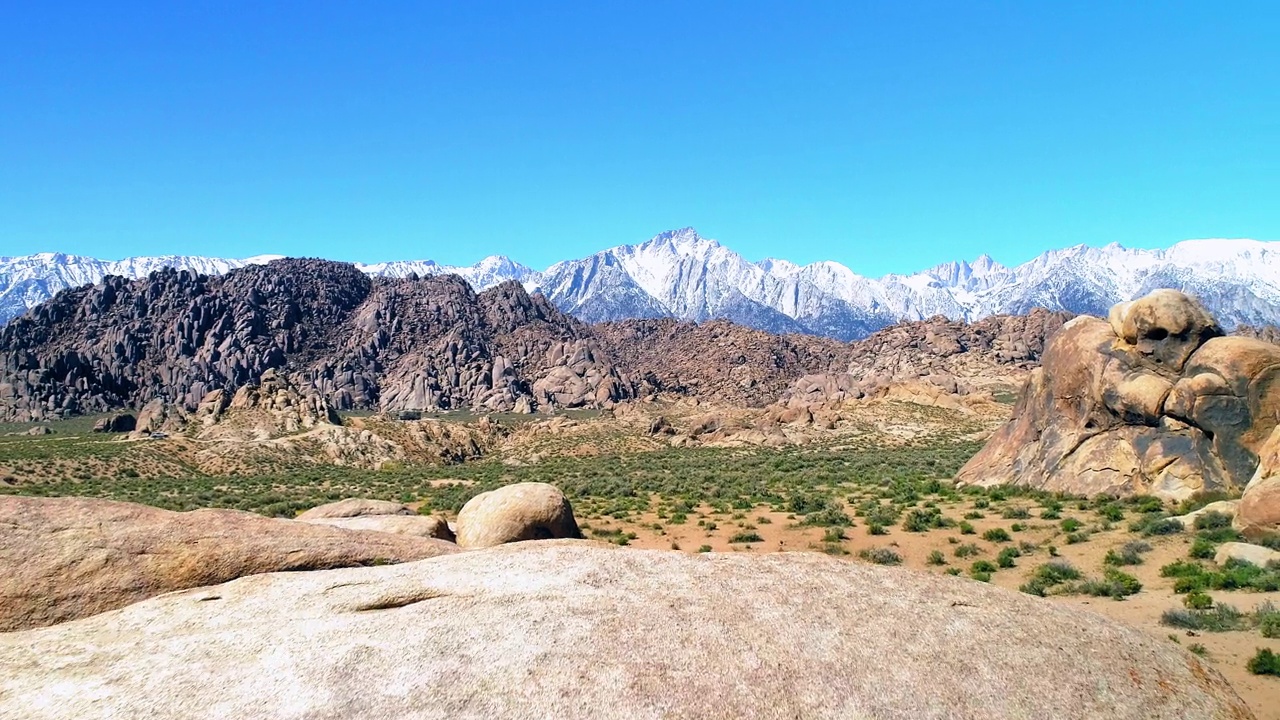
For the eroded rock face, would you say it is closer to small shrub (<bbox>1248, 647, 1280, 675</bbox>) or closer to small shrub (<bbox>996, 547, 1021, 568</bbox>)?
small shrub (<bbox>996, 547, 1021, 568</bbox>)

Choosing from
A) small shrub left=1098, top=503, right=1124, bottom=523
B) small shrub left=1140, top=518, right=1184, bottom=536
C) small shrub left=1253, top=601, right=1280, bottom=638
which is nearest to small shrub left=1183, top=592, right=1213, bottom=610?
small shrub left=1253, top=601, right=1280, bottom=638

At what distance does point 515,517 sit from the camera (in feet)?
59.7

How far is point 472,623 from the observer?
503 cm

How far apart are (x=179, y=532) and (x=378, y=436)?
64739mm

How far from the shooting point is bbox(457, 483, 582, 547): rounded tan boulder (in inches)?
703

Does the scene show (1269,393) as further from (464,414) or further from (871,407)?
(464,414)

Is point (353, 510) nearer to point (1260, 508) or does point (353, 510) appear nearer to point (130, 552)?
point (130, 552)

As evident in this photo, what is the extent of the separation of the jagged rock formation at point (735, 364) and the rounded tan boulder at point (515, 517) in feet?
375

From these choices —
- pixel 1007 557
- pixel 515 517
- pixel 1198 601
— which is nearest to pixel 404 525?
pixel 515 517

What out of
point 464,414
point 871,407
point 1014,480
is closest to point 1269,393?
point 1014,480

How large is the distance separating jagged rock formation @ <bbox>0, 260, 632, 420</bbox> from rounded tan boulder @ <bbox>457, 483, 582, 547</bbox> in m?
119

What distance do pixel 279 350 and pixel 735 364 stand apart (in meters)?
106

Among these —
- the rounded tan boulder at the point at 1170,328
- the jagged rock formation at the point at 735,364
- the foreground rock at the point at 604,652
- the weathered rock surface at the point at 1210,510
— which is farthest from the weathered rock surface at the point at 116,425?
the weathered rock surface at the point at 1210,510

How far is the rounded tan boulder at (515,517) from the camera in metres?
17.8
